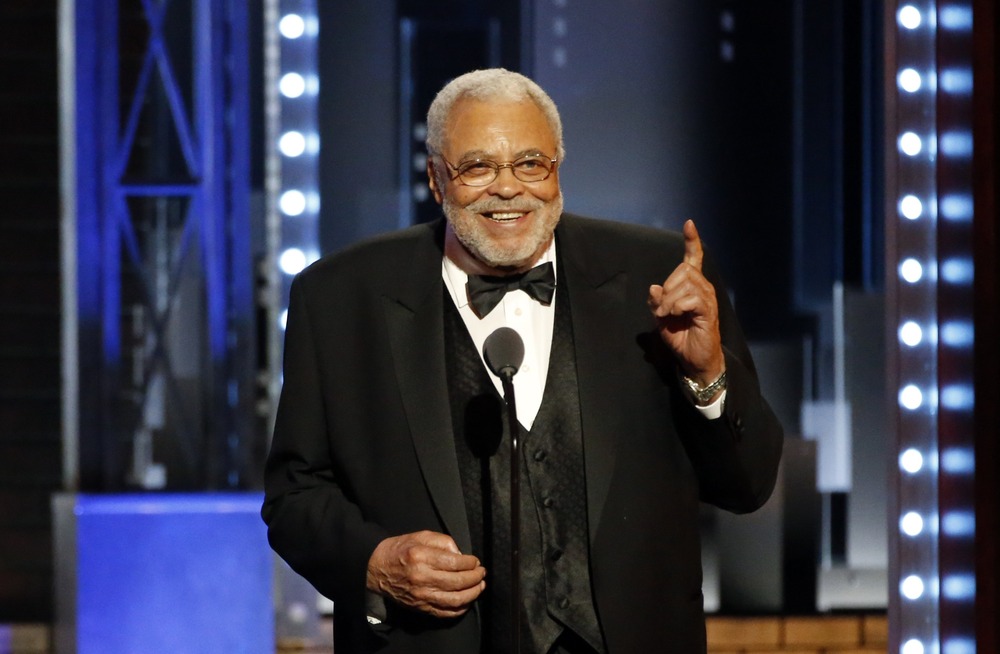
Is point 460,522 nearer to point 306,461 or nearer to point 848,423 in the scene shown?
point 306,461

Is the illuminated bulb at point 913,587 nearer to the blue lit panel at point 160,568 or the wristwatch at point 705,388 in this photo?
the blue lit panel at point 160,568

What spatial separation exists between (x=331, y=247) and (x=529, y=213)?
7.26 feet

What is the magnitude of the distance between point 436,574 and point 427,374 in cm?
30

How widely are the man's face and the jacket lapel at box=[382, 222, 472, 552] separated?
0.33 ft

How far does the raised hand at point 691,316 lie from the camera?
5.24ft

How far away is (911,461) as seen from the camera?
328 centimetres

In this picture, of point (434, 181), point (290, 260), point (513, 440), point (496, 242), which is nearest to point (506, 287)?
point (496, 242)

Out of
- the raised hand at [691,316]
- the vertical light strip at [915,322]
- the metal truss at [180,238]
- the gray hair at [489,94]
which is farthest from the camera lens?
the metal truss at [180,238]

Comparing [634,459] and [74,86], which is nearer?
[634,459]

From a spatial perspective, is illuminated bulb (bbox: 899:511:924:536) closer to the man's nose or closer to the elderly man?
the elderly man

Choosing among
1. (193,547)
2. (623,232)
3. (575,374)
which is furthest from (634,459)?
(193,547)

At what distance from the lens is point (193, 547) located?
12.0ft

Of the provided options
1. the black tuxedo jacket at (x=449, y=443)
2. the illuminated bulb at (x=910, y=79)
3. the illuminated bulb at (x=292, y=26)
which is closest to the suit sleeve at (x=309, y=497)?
the black tuxedo jacket at (x=449, y=443)

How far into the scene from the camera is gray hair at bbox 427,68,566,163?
182 cm
